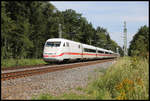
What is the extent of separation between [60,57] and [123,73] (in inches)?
467

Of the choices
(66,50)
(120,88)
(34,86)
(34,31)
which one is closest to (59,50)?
(66,50)

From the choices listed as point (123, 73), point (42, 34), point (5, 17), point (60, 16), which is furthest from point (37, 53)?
point (123, 73)

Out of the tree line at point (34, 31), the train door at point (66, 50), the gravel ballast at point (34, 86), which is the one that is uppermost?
the tree line at point (34, 31)

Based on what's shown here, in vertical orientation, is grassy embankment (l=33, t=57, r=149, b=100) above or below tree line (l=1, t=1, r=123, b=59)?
below

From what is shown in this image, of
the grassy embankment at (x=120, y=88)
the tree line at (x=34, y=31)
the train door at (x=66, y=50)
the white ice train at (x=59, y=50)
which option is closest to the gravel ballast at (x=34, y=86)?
the grassy embankment at (x=120, y=88)

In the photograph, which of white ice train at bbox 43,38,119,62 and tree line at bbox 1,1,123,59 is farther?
tree line at bbox 1,1,123,59

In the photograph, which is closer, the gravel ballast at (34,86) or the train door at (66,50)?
the gravel ballast at (34,86)

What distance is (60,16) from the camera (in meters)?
48.7

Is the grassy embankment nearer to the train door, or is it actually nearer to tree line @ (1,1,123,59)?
the train door

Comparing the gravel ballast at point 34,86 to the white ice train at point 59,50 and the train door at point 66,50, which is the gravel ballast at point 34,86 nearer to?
the white ice train at point 59,50

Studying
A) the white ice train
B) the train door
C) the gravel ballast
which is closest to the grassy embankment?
the gravel ballast

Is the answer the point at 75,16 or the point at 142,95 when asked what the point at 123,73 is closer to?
the point at 142,95

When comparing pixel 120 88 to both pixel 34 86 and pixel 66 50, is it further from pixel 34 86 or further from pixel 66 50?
pixel 66 50

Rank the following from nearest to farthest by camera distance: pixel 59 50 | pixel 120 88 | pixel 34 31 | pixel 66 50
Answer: pixel 120 88
pixel 59 50
pixel 66 50
pixel 34 31
